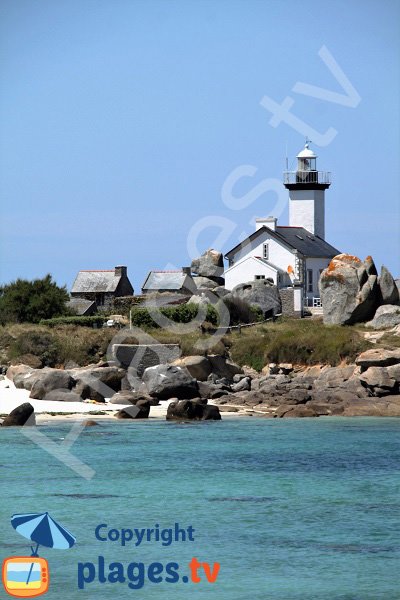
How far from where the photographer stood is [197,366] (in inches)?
1770

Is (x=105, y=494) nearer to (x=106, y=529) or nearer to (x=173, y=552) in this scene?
(x=106, y=529)

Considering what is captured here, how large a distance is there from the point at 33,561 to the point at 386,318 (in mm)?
36968

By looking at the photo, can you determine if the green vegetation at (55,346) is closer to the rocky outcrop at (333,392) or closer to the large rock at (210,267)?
the rocky outcrop at (333,392)

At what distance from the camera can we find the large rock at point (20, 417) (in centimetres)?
3506

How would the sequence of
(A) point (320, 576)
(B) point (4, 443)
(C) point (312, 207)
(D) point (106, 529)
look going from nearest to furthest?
(A) point (320, 576)
(D) point (106, 529)
(B) point (4, 443)
(C) point (312, 207)

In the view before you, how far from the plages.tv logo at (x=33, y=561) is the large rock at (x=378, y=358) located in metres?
25.5

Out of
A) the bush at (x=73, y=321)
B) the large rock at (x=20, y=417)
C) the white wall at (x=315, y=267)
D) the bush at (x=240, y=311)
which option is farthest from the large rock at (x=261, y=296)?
the large rock at (x=20, y=417)

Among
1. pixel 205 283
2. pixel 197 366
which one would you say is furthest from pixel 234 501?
pixel 205 283

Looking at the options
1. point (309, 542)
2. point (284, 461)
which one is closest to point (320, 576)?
point (309, 542)

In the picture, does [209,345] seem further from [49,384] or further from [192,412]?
[192,412]

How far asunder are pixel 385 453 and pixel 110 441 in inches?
294

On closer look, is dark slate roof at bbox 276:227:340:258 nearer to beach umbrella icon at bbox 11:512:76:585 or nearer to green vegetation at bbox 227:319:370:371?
green vegetation at bbox 227:319:370:371

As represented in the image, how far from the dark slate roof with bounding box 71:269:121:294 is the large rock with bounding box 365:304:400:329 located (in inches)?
820

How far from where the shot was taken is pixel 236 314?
57.5 meters
